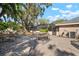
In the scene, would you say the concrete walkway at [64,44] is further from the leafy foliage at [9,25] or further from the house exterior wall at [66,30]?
the leafy foliage at [9,25]

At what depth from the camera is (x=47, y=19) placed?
6.72 feet

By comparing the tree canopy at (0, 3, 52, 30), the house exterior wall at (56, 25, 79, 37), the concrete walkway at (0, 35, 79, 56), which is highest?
the tree canopy at (0, 3, 52, 30)

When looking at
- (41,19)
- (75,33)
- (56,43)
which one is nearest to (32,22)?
(41,19)

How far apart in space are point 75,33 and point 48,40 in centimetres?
36

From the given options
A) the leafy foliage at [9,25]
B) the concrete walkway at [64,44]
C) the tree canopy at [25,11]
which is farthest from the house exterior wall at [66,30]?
the leafy foliage at [9,25]

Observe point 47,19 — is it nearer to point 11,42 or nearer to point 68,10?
point 68,10

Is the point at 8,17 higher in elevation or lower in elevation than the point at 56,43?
higher

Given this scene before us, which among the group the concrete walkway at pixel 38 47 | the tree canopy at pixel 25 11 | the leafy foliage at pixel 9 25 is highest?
the tree canopy at pixel 25 11

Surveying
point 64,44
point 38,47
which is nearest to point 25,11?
point 38,47

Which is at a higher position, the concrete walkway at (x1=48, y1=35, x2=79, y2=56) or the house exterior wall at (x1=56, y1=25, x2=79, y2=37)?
the house exterior wall at (x1=56, y1=25, x2=79, y2=37)

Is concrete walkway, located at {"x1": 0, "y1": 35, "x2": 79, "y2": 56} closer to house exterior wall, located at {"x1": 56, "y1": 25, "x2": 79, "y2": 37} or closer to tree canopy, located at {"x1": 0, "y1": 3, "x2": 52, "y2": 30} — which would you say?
house exterior wall, located at {"x1": 56, "y1": 25, "x2": 79, "y2": 37}

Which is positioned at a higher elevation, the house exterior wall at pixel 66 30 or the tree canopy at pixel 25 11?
the tree canopy at pixel 25 11

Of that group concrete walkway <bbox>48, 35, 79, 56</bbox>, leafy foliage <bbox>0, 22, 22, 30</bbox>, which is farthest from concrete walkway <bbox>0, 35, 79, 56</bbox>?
leafy foliage <bbox>0, 22, 22, 30</bbox>

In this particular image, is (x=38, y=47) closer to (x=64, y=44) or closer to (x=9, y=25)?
(x=64, y=44)
